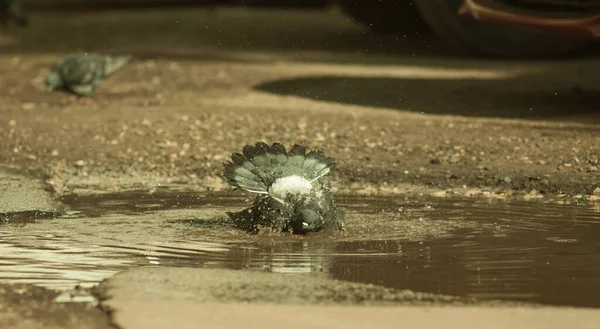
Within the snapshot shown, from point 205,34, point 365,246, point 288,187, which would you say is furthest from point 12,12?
point 365,246

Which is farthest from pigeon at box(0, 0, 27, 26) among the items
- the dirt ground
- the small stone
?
the small stone

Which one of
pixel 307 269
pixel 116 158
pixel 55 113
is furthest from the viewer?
pixel 55 113

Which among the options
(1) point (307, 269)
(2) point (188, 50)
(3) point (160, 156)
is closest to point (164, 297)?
(1) point (307, 269)

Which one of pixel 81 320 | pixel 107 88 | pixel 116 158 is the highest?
pixel 107 88

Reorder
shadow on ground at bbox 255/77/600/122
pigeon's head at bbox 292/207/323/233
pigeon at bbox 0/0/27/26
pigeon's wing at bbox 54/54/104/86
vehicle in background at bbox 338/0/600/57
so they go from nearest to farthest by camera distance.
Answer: pigeon's head at bbox 292/207/323/233
vehicle in background at bbox 338/0/600/57
shadow on ground at bbox 255/77/600/122
pigeon's wing at bbox 54/54/104/86
pigeon at bbox 0/0/27/26

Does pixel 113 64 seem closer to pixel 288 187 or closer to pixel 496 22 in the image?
pixel 496 22

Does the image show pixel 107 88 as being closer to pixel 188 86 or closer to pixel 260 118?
pixel 188 86

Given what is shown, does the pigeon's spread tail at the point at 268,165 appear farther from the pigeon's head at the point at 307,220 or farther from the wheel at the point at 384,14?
the wheel at the point at 384,14

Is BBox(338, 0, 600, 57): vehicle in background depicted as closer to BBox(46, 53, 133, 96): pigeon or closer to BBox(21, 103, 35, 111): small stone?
BBox(46, 53, 133, 96): pigeon
